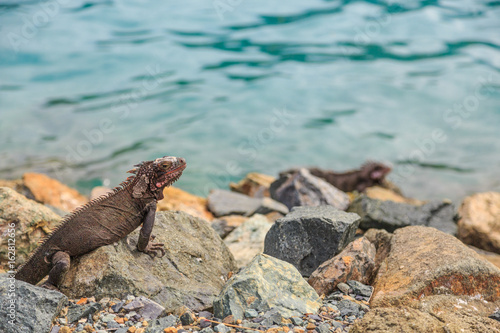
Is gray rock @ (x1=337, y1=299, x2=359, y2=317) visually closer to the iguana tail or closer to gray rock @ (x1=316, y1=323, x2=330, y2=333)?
gray rock @ (x1=316, y1=323, x2=330, y2=333)

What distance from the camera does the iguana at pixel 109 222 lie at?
13.5ft

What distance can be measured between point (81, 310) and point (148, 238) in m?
0.92

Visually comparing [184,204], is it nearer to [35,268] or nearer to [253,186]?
[253,186]

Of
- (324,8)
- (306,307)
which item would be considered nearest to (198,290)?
(306,307)

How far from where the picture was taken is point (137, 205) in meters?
4.37

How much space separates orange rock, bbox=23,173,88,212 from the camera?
8492 mm

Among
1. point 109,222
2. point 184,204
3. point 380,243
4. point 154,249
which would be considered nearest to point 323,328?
point 154,249

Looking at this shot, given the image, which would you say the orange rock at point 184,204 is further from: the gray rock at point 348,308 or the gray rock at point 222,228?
the gray rock at point 348,308

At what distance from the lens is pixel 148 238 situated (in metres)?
4.32

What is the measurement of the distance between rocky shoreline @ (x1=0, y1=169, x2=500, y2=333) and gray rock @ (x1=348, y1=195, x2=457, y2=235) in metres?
1.41

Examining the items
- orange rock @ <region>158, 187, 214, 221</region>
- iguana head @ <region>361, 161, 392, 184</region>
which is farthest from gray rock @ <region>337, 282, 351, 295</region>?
iguana head @ <region>361, 161, 392, 184</region>

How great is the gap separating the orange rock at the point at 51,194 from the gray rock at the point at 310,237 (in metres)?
5.02

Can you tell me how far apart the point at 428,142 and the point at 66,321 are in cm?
1586

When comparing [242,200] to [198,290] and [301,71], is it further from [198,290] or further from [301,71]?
[301,71]
